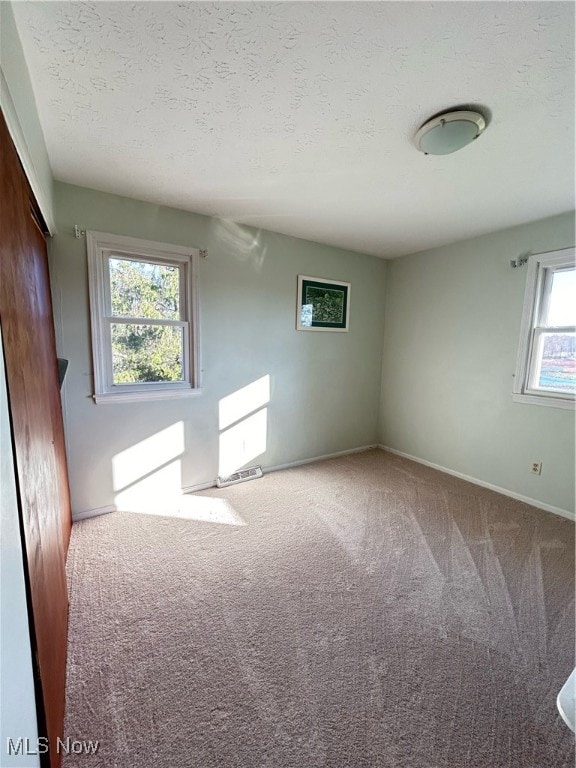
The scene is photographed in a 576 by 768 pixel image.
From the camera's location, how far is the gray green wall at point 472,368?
2717mm

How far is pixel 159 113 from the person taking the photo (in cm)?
151

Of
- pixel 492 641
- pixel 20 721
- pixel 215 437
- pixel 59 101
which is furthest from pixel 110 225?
pixel 492 641

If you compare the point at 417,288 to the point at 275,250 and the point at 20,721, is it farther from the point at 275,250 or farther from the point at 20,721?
the point at 20,721

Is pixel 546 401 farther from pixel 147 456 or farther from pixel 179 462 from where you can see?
pixel 147 456

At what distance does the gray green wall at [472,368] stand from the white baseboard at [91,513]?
3293 millimetres

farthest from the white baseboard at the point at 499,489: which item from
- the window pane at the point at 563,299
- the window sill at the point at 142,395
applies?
the window sill at the point at 142,395

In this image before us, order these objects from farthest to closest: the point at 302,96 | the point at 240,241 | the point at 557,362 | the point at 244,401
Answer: the point at 244,401
the point at 240,241
the point at 557,362
the point at 302,96

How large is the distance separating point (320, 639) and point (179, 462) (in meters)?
1.85

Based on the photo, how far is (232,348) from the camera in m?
3.02

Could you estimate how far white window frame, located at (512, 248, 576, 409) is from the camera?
8.60 feet

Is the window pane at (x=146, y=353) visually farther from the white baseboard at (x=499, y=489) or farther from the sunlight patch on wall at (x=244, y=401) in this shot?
the white baseboard at (x=499, y=489)

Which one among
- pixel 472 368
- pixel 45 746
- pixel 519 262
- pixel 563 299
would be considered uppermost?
pixel 519 262

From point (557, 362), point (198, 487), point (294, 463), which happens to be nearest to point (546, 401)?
point (557, 362)

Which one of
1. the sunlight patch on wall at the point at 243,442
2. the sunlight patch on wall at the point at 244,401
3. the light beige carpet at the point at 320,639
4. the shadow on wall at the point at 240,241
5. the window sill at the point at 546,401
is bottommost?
the light beige carpet at the point at 320,639
